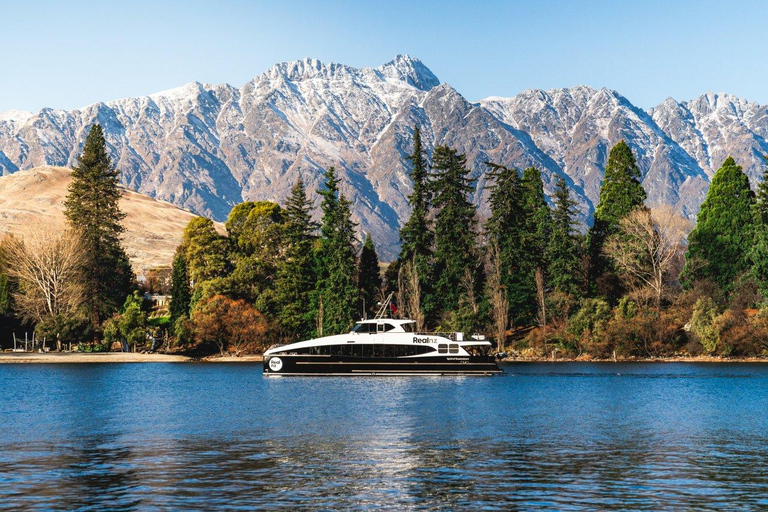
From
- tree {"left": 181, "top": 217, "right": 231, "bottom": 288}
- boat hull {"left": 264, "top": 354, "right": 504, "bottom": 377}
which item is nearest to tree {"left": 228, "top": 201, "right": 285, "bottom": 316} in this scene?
tree {"left": 181, "top": 217, "right": 231, "bottom": 288}

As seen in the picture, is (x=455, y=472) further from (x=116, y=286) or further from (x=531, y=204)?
(x=116, y=286)

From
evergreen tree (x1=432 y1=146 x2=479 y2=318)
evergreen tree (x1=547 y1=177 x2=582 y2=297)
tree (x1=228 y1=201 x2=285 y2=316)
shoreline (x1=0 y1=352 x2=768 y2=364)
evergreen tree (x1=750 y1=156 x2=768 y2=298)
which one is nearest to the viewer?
evergreen tree (x1=750 y1=156 x2=768 y2=298)

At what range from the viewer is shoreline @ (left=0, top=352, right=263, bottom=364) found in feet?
415

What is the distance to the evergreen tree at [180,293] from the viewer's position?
456 feet

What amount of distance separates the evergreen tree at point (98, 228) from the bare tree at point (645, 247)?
73.4 meters

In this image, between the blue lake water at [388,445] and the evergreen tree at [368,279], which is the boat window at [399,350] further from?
the evergreen tree at [368,279]

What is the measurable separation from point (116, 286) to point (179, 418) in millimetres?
98580

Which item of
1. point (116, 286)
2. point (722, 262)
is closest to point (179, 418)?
point (722, 262)

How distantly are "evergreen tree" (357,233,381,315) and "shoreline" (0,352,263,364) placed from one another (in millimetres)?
15936

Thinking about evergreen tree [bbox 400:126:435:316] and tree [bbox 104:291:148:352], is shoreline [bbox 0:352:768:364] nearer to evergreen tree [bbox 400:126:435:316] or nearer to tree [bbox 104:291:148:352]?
tree [bbox 104:291:148:352]

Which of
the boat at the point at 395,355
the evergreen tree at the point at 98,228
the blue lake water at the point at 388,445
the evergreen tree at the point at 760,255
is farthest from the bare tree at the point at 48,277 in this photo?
the evergreen tree at the point at 760,255

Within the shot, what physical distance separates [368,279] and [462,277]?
47.3 feet

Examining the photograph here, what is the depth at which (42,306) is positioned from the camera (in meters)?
138

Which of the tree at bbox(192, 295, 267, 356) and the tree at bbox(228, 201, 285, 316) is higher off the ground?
the tree at bbox(228, 201, 285, 316)
